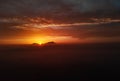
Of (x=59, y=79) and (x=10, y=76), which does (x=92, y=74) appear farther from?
(x=10, y=76)

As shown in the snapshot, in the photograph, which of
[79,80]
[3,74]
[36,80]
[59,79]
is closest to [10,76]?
[3,74]

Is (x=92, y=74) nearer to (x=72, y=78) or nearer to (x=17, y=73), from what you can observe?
(x=72, y=78)

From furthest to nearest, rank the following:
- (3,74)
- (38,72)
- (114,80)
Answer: (38,72) < (3,74) < (114,80)

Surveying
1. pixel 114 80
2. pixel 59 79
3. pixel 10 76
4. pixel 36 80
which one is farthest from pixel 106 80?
pixel 10 76

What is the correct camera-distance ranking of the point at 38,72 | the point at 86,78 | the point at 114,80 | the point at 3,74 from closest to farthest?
the point at 114,80 < the point at 86,78 < the point at 3,74 < the point at 38,72

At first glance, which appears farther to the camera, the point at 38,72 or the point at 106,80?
the point at 38,72

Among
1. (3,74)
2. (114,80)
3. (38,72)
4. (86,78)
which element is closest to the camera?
(114,80)

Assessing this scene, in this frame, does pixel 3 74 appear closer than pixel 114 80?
No

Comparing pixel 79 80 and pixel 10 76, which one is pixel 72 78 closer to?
pixel 79 80

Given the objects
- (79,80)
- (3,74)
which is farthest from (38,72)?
(79,80)
